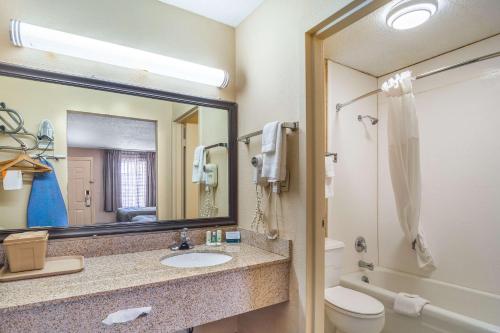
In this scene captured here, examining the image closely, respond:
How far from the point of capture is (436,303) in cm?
216

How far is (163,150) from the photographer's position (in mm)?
1736

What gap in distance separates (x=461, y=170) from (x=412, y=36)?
108 cm

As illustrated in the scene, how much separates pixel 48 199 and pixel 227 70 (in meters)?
1.36

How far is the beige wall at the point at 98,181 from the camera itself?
1.51m

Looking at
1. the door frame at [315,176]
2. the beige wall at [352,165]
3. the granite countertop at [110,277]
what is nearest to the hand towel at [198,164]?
the granite countertop at [110,277]

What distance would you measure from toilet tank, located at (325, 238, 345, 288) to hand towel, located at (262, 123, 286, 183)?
0.92 metres

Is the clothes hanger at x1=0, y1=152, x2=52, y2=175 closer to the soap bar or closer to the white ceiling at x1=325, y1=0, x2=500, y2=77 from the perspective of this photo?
the soap bar

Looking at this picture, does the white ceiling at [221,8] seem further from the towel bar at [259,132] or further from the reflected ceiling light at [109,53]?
the towel bar at [259,132]

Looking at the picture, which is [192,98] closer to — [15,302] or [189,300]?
[189,300]

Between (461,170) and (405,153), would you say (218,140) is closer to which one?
(405,153)

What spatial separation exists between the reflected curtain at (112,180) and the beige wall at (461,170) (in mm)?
2271

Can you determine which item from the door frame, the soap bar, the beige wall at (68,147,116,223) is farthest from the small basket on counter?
the door frame

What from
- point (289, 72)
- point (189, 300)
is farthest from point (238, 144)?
point (189, 300)

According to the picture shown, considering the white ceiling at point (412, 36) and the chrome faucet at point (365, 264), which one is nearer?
the white ceiling at point (412, 36)
